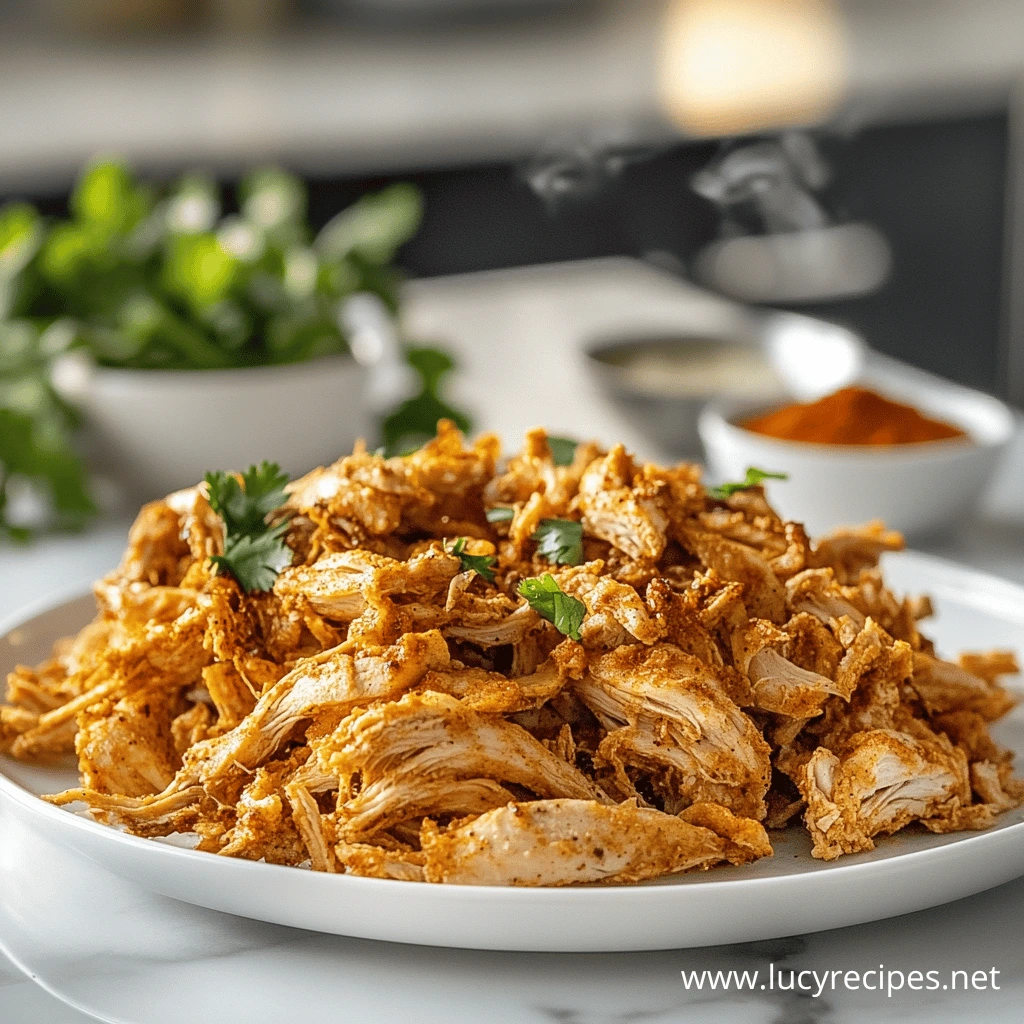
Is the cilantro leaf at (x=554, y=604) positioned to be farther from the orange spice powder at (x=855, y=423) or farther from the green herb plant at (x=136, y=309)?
the green herb plant at (x=136, y=309)

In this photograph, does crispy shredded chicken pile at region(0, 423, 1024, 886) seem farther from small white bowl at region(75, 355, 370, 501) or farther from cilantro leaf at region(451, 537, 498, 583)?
small white bowl at region(75, 355, 370, 501)

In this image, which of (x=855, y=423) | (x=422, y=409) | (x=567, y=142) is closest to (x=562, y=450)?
(x=855, y=423)

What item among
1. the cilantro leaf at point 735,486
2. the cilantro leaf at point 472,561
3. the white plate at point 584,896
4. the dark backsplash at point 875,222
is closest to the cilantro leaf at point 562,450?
the cilantro leaf at point 735,486

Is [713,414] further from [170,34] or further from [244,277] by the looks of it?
[170,34]

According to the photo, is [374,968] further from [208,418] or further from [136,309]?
[136,309]

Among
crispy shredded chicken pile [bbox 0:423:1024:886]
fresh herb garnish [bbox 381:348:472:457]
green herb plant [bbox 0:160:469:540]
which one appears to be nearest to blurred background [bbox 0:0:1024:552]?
green herb plant [bbox 0:160:469:540]
